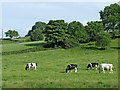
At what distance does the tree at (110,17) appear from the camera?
264 ft

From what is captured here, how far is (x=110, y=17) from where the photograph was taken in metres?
80.2

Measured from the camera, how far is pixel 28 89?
1332 centimetres

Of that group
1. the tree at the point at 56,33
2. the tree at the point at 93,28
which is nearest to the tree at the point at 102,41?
the tree at the point at 56,33

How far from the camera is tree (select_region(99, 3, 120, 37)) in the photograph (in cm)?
8056

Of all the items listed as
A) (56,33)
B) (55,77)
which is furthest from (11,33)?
(55,77)

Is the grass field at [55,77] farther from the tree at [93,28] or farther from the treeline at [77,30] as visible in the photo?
the tree at [93,28]

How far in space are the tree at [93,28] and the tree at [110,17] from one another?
271cm

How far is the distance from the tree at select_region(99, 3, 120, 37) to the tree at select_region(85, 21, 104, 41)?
271cm

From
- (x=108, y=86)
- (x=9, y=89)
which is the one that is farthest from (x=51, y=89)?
(x=108, y=86)

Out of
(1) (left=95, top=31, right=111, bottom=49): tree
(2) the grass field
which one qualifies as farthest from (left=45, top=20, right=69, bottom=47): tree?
(2) the grass field

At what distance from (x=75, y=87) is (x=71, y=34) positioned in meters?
69.6

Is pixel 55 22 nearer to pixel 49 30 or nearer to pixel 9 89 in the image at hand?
pixel 49 30

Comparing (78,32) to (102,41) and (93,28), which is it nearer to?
(93,28)

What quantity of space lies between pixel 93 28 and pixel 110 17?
35.0ft
